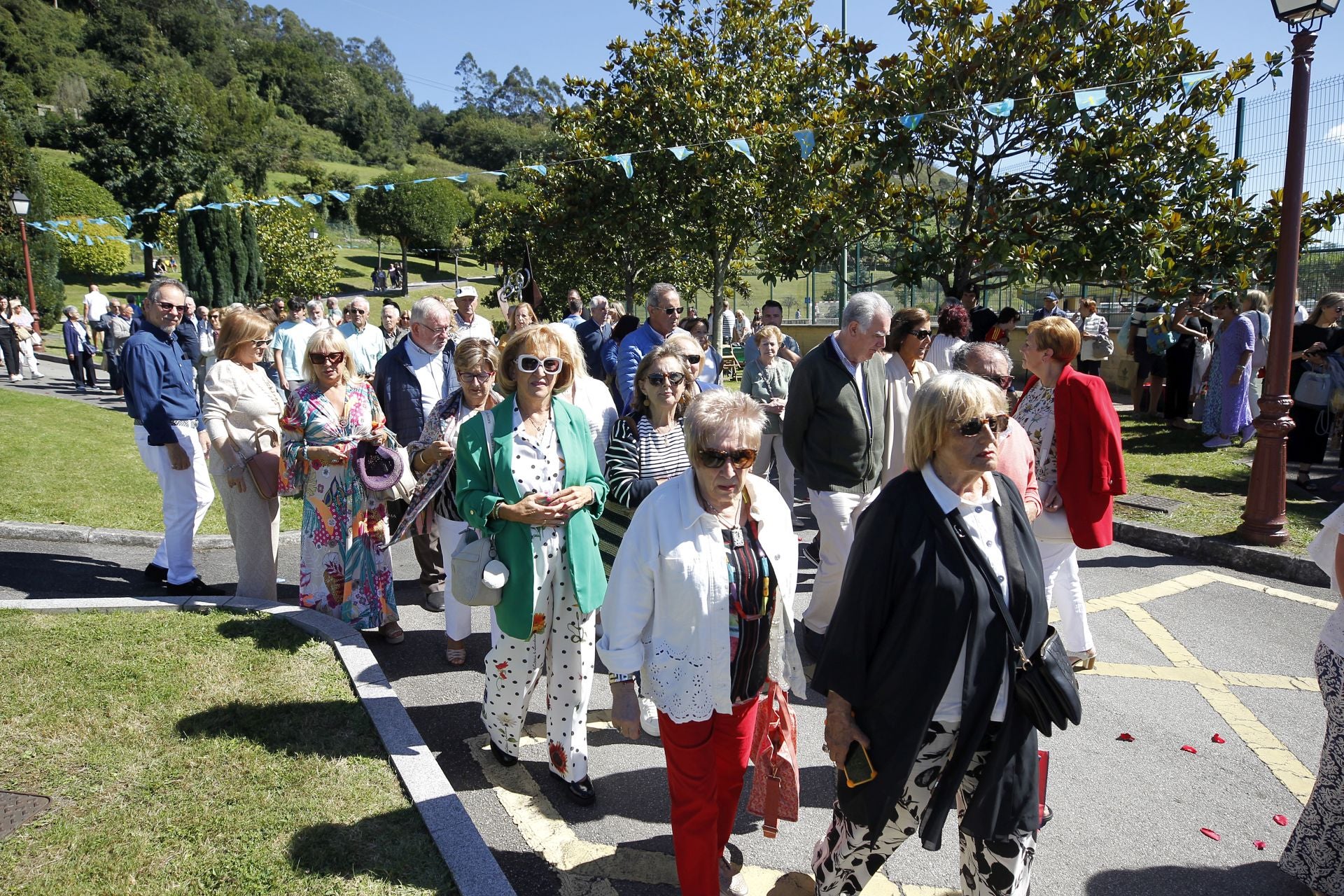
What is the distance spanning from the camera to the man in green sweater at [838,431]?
4.95 meters

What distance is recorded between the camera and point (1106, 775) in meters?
3.94

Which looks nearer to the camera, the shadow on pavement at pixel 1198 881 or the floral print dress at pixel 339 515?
the shadow on pavement at pixel 1198 881

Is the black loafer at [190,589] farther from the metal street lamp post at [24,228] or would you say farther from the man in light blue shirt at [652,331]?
the metal street lamp post at [24,228]

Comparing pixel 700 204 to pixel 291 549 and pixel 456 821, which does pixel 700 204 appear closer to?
pixel 291 549

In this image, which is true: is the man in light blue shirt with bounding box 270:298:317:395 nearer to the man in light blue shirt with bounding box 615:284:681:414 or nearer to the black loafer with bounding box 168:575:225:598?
the black loafer with bounding box 168:575:225:598

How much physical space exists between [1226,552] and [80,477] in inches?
458

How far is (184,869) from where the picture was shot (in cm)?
311

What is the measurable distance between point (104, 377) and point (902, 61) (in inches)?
852

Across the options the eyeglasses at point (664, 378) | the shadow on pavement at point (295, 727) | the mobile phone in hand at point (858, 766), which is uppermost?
the eyeglasses at point (664, 378)

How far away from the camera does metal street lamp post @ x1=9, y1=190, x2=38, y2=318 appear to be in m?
23.3

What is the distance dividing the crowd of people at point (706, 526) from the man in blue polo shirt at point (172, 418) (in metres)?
0.02

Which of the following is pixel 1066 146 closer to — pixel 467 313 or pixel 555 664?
pixel 467 313

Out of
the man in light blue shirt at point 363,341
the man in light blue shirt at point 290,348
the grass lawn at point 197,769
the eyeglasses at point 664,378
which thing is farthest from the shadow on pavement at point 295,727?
the man in light blue shirt at point 290,348

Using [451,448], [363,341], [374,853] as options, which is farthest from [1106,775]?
[363,341]
